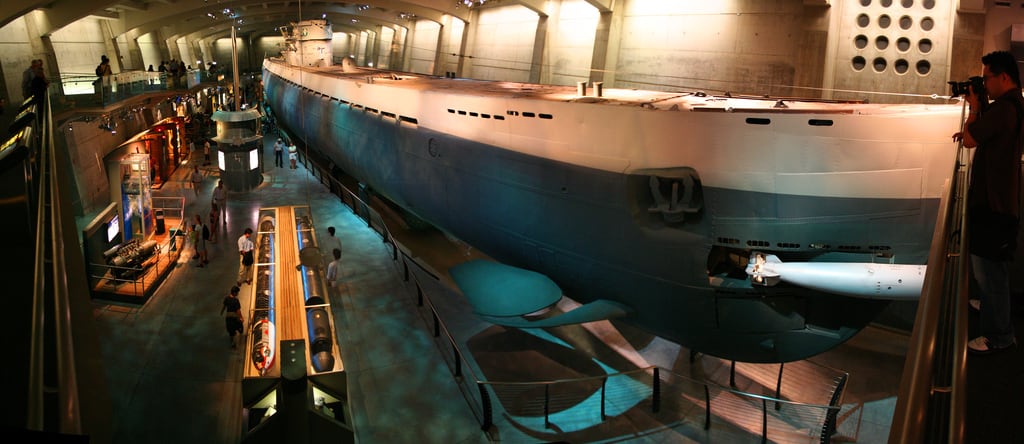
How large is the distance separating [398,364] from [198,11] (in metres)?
27.1

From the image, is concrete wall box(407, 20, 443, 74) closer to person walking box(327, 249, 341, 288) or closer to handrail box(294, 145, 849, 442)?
person walking box(327, 249, 341, 288)

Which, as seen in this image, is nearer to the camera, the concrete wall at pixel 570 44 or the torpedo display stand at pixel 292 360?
the torpedo display stand at pixel 292 360

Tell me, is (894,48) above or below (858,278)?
above

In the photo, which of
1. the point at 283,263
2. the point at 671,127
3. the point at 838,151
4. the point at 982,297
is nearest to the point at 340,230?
the point at 283,263

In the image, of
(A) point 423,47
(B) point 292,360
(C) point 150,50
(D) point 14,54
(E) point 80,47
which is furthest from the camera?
(A) point 423,47

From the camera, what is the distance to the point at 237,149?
54.5 feet

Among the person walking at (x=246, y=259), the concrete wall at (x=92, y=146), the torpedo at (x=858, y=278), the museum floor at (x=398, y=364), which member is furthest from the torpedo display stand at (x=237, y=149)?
the torpedo at (x=858, y=278)

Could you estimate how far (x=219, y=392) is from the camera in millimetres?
7902

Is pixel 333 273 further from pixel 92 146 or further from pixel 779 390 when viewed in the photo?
pixel 92 146

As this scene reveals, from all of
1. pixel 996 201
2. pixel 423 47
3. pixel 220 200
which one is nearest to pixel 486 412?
pixel 996 201

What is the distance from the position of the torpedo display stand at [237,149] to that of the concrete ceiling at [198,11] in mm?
3510

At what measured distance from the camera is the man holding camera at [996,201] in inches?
135

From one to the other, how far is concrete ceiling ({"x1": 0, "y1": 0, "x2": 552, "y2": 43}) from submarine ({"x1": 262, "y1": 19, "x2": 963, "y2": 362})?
9.12 m

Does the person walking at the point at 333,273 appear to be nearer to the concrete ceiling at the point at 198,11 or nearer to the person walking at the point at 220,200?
the person walking at the point at 220,200
